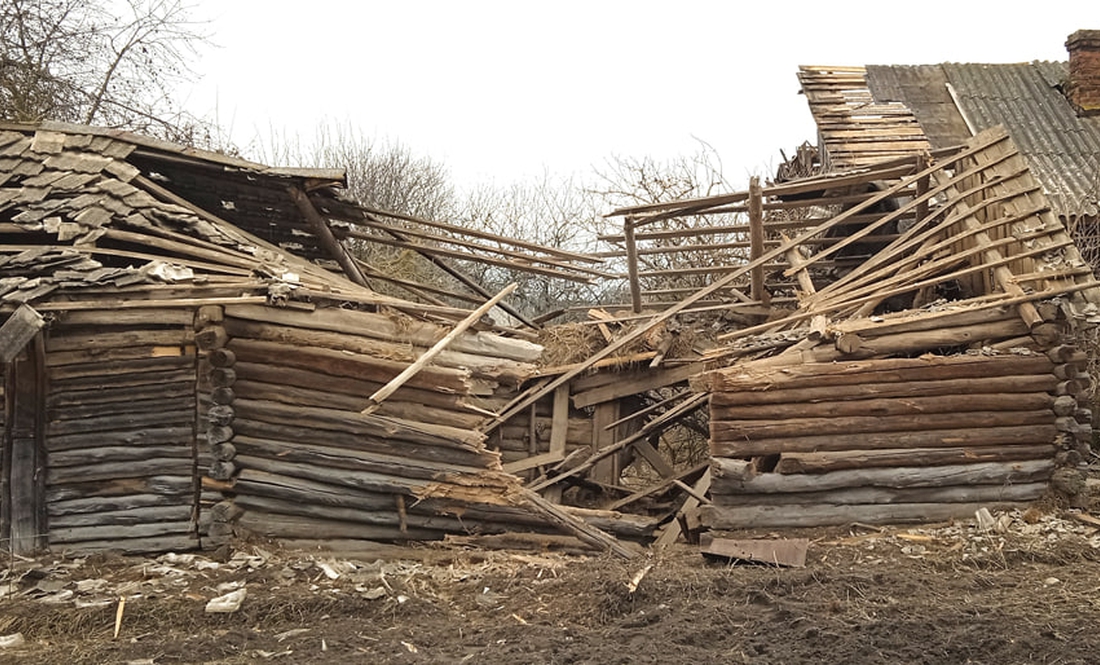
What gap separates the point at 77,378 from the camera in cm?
895

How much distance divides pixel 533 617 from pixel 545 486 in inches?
143

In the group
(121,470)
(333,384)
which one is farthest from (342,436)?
(121,470)

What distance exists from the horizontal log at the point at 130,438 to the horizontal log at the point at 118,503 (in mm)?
497

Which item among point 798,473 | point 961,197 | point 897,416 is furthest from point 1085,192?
point 798,473

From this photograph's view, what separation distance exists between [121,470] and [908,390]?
24.7 feet

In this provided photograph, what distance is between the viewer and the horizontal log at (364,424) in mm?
9156

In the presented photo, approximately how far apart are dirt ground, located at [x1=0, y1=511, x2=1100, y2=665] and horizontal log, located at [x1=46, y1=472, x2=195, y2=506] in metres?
0.60

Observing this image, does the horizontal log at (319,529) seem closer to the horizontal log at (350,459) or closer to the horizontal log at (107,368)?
the horizontal log at (350,459)

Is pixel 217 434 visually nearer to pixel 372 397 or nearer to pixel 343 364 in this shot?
pixel 343 364

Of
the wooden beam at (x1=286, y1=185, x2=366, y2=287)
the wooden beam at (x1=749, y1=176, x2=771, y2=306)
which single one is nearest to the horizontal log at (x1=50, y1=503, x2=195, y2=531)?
the wooden beam at (x1=286, y1=185, x2=366, y2=287)

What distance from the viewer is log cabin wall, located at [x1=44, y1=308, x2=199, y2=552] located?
29.2ft

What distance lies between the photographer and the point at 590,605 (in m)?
7.07

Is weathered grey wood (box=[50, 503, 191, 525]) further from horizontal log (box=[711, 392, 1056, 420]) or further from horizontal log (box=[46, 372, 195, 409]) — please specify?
horizontal log (box=[711, 392, 1056, 420])

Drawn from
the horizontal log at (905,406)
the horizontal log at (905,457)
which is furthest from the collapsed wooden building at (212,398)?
the horizontal log at (905,406)
